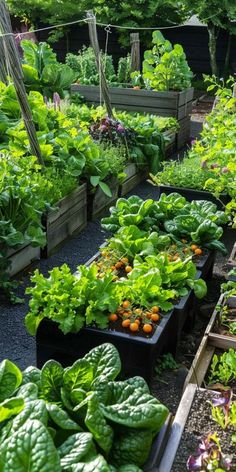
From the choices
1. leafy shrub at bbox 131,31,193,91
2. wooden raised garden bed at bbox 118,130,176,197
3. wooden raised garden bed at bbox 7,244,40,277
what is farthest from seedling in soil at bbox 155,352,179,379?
leafy shrub at bbox 131,31,193,91

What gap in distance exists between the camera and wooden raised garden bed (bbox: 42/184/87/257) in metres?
4.58

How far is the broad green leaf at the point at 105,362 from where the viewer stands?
2.27m

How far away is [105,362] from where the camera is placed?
2.31 m

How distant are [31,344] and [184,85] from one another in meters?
Answer: 5.30

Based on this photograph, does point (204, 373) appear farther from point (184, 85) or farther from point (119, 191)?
point (184, 85)

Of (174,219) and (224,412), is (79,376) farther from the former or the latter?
(174,219)

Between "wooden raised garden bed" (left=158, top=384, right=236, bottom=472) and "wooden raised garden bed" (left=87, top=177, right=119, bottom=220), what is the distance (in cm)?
298

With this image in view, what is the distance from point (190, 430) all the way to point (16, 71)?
10.1ft

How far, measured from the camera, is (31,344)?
3.56 meters

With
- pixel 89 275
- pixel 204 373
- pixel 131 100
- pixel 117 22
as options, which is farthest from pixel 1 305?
pixel 117 22

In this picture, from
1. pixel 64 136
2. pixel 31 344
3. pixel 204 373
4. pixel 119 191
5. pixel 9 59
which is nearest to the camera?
pixel 204 373

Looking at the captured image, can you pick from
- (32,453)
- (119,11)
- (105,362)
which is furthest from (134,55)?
(32,453)

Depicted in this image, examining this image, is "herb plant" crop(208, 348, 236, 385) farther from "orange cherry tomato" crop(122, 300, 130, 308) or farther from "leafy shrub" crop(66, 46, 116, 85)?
"leafy shrub" crop(66, 46, 116, 85)

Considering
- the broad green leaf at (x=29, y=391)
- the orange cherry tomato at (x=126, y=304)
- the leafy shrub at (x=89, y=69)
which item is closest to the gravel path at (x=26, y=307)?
the orange cherry tomato at (x=126, y=304)
